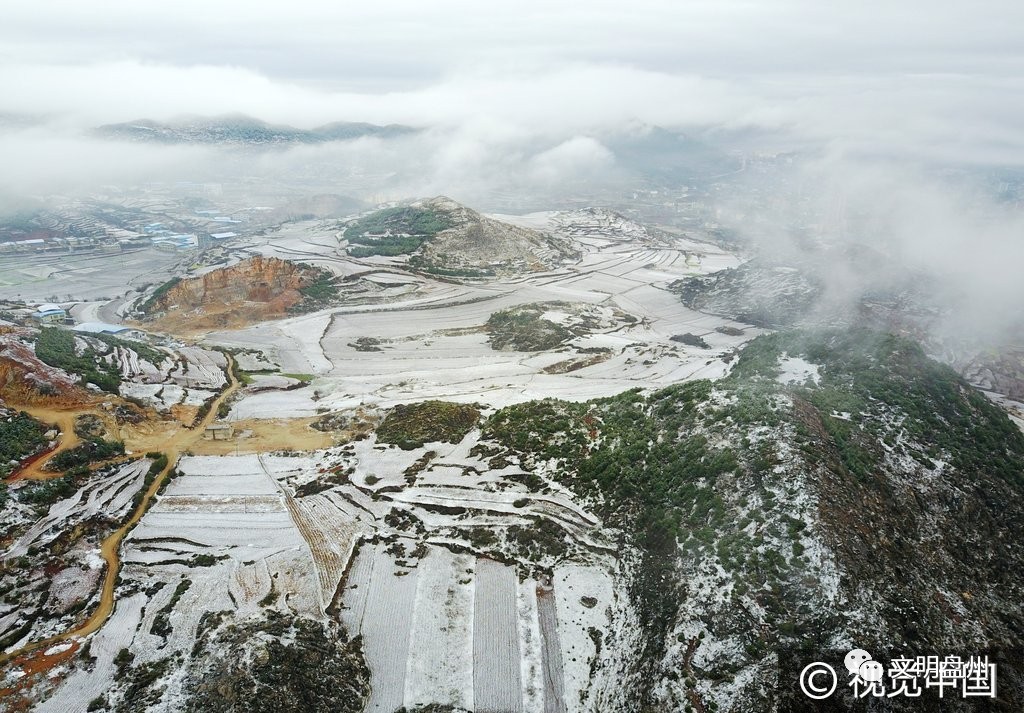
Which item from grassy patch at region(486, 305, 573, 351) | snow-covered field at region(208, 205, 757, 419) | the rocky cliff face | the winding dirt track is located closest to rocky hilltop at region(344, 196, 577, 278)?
snow-covered field at region(208, 205, 757, 419)

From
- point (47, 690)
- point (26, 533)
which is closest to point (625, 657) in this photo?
point (47, 690)

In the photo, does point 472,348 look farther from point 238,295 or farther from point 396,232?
point 396,232

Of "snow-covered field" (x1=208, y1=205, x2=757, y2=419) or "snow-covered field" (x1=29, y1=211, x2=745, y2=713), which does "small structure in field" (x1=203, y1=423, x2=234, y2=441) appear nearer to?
"snow-covered field" (x1=29, y1=211, x2=745, y2=713)

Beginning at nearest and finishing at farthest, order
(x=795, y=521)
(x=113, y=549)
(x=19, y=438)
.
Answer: (x=795, y=521) < (x=113, y=549) < (x=19, y=438)

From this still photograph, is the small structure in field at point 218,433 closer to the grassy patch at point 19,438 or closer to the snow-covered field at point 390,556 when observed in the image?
the snow-covered field at point 390,556

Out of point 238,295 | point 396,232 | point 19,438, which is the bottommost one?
point 238,295

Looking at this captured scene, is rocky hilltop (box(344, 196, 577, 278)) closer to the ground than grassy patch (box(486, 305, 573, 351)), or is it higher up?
closer to the ground

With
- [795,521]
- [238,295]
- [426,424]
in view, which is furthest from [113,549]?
[238,295]

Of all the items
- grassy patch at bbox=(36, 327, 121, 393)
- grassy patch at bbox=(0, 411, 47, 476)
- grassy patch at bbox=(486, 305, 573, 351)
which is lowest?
grassy patch at bbox=(486, 305, 573, 351)

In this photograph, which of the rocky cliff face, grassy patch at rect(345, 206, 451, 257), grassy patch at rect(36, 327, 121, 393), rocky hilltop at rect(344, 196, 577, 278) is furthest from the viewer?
grassy patch at rect(345, 206, 451, 257)
